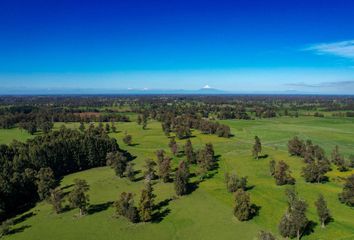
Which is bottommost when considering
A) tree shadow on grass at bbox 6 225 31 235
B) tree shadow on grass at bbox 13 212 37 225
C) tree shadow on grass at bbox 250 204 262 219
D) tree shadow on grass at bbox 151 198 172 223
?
tree shadow on grass at bbox 13 212 37 225

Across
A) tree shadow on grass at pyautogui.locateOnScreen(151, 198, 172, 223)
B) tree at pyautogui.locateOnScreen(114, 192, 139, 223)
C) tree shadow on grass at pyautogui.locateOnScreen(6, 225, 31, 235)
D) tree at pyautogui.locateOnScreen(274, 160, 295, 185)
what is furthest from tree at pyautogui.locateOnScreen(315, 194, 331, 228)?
tree shadow on grass at pyautogui.locateOnScreen(6, 225, 31, 235)

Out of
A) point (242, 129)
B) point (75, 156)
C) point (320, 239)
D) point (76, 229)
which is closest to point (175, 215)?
point (76, 229)

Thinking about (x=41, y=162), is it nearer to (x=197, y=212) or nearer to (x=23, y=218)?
(x=23, y=218)

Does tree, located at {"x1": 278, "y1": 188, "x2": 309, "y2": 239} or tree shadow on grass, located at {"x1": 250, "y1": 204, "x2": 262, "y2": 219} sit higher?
tree, located at {"x1": 278, "y1": 188, "x2": 309, "y2": 239}

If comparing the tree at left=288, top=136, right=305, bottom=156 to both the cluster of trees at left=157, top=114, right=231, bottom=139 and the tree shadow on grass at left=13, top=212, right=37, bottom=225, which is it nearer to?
the cluster of trees at left=157, top=114, right=231, bottom=139

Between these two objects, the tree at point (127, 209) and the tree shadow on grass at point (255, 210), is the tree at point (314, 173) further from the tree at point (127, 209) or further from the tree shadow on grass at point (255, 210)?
the tree at point (127, 209)

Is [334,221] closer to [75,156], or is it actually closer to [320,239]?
[320,239]
